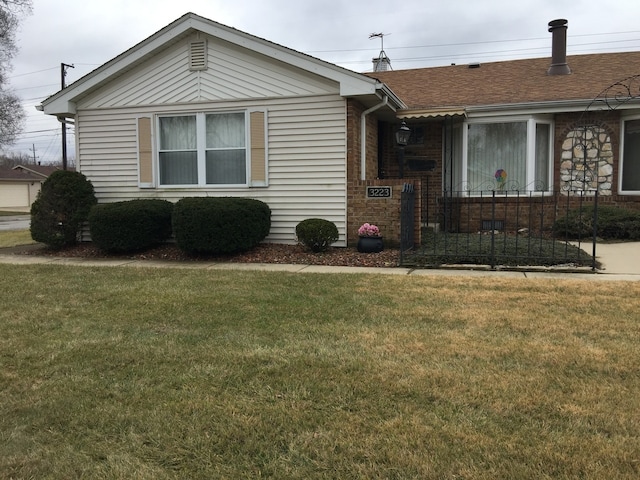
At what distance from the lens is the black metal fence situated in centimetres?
801

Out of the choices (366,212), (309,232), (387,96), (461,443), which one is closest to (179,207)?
(309,232)

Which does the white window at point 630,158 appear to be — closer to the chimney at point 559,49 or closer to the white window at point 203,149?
the chimney at point 559,49

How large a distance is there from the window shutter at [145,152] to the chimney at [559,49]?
10471 mm

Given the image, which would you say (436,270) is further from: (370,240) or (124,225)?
(124,225)

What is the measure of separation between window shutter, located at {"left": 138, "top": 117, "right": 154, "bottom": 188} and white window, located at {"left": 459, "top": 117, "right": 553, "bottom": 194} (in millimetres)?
7175

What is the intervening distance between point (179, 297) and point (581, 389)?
427cm

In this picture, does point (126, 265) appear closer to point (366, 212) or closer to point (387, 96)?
point (366, 212)

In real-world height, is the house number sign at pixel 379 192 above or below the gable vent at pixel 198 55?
below

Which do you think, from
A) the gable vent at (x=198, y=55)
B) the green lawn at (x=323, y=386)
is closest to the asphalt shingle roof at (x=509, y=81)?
the gable vent at (x=198, y=55)

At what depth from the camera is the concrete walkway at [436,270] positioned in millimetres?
7251

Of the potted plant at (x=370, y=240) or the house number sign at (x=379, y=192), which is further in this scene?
the house number sign at (x=379, y=192)

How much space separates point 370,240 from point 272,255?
180 centimetres

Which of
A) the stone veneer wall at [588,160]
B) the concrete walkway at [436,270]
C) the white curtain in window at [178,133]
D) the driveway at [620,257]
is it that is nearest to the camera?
the concrete walkway at [436,270]

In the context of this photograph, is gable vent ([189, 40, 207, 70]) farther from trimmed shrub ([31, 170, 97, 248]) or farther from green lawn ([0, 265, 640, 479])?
green lawn ([0, 265, 640, 479])
